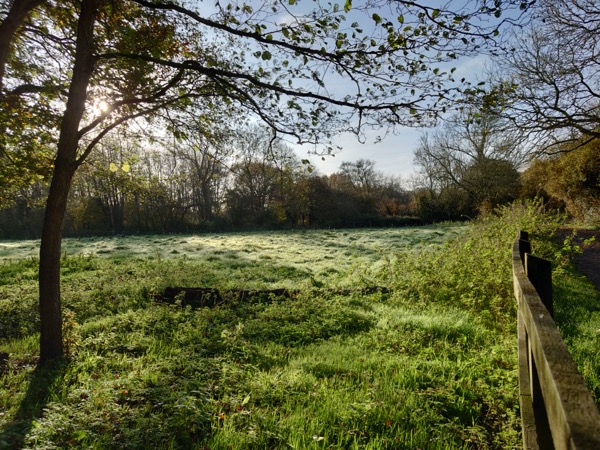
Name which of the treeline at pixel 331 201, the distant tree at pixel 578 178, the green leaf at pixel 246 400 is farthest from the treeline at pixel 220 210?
the green leaf at pixel 246 400

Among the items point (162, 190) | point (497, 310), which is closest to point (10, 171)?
point (162, 190)

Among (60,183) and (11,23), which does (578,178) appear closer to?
(60,183)

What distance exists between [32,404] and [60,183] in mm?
2991

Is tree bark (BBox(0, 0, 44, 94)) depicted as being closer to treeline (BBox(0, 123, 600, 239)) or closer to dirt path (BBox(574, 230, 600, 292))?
dirt path (BBox(574, 230, 600, 292))

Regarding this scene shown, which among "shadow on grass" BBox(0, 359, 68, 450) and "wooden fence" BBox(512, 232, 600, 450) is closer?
"wooden fence" BBox(512, 232, 600, 450)

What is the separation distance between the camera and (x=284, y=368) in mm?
4875

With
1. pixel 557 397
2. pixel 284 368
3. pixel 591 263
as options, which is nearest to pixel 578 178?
pixel 591 263

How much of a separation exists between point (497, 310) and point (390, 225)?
4140cm

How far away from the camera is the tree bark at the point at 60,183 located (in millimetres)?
5195

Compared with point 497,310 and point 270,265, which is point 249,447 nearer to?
point 497,310

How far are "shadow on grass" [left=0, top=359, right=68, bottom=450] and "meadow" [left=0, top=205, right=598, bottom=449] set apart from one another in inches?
0.8

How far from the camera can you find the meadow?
133 inches

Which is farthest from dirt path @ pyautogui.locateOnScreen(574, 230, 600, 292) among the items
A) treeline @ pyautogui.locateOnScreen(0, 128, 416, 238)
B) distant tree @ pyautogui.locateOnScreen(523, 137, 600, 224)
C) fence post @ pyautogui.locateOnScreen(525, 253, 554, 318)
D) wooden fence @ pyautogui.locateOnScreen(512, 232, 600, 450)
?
treeline @ pyautogui.locateOnScreen(0, 128, 416, 238)

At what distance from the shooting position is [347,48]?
505 cm
